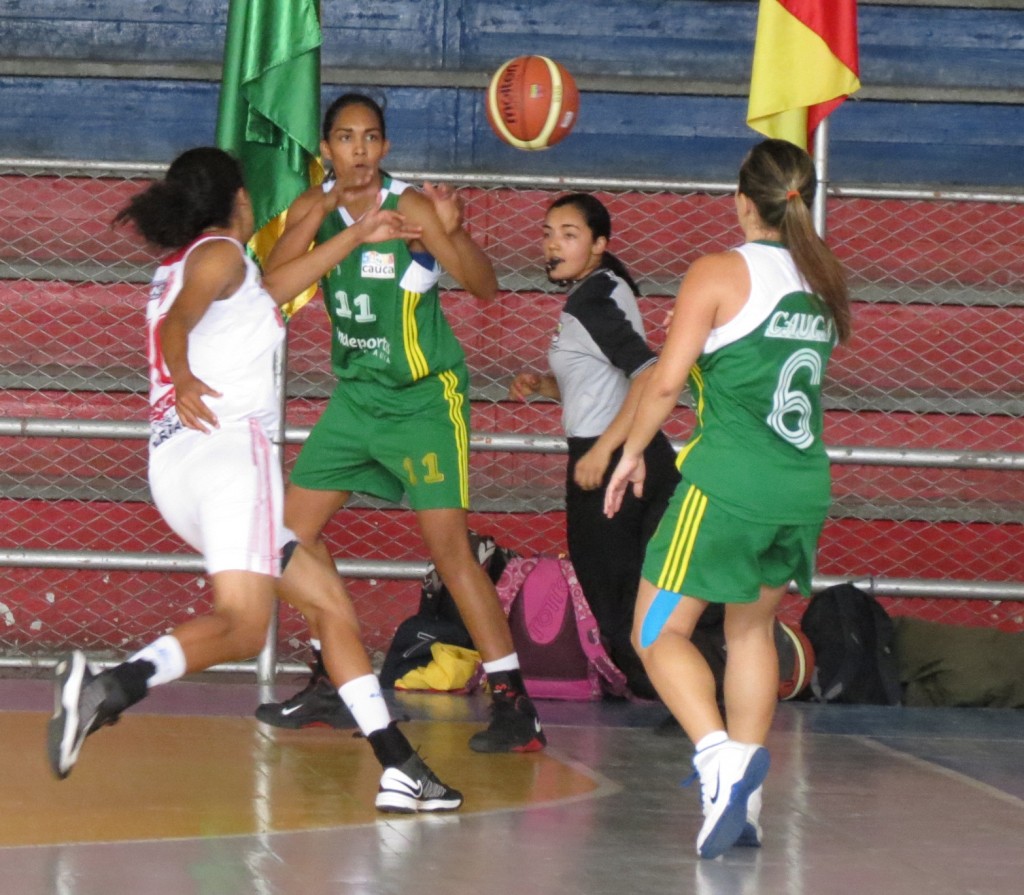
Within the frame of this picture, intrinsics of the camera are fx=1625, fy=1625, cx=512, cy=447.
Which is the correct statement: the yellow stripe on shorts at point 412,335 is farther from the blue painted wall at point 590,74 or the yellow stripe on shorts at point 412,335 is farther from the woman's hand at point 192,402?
the blue painted wall at point 590,74

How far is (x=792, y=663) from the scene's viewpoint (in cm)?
680

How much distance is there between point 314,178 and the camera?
671cm

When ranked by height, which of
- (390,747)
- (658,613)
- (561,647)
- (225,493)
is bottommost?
(561,647)

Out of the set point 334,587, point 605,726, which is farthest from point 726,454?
point 605,726

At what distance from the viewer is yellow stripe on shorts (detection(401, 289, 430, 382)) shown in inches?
220

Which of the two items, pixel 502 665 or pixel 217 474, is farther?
pixel 502 665

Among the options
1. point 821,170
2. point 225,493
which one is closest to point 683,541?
point 225,493

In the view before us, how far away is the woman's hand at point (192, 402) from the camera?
4.03 meters

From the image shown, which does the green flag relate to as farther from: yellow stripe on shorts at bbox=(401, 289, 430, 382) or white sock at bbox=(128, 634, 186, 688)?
white sock at bbox=(128, 634, 186, 688)

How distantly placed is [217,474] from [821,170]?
3921 mm

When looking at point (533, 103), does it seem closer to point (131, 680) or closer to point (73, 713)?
point (131, 680)

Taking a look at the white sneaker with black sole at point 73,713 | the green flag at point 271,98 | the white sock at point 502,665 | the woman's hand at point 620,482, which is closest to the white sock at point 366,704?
the white sneaker with black sole at point 73,713

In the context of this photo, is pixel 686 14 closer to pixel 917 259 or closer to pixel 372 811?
pixel 917 259

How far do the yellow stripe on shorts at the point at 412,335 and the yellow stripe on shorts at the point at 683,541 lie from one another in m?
1.64
